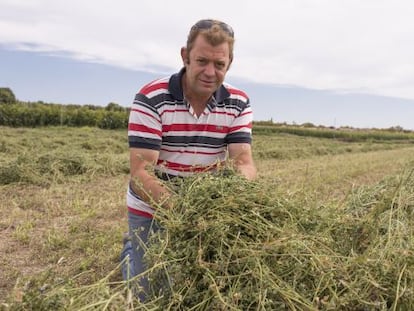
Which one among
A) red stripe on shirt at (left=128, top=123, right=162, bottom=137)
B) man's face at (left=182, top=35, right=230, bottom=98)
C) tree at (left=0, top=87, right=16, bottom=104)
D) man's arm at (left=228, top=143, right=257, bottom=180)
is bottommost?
man's arm at (left=228, top=143, right=257, bottom=180)

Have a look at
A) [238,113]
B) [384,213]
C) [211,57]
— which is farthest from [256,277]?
[238,113]

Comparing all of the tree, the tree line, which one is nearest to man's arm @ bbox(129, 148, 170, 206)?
the tree line

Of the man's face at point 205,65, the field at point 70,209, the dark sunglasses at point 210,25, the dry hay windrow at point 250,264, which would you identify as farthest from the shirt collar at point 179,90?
the dry hay windrow at point 250,264

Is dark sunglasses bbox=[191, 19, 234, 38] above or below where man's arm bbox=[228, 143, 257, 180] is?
above

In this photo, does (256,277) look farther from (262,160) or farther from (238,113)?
(262,160)

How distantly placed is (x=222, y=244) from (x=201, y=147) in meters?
1.33

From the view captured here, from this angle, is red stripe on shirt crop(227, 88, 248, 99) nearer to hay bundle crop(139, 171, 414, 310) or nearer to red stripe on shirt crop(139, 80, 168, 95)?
red stripe on shirt crop(139, 80, 168, 95)

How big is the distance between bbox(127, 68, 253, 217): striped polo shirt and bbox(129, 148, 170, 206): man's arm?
54mm

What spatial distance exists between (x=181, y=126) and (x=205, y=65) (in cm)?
51

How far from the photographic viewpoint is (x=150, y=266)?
2010 mm

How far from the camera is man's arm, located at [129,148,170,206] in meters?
2.40

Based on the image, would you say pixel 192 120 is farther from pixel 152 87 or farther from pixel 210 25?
pixel 210 25

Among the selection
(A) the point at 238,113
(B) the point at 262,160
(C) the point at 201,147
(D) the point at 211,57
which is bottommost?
(B) the point at 262,160

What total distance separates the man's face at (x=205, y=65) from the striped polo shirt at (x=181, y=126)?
20cm
